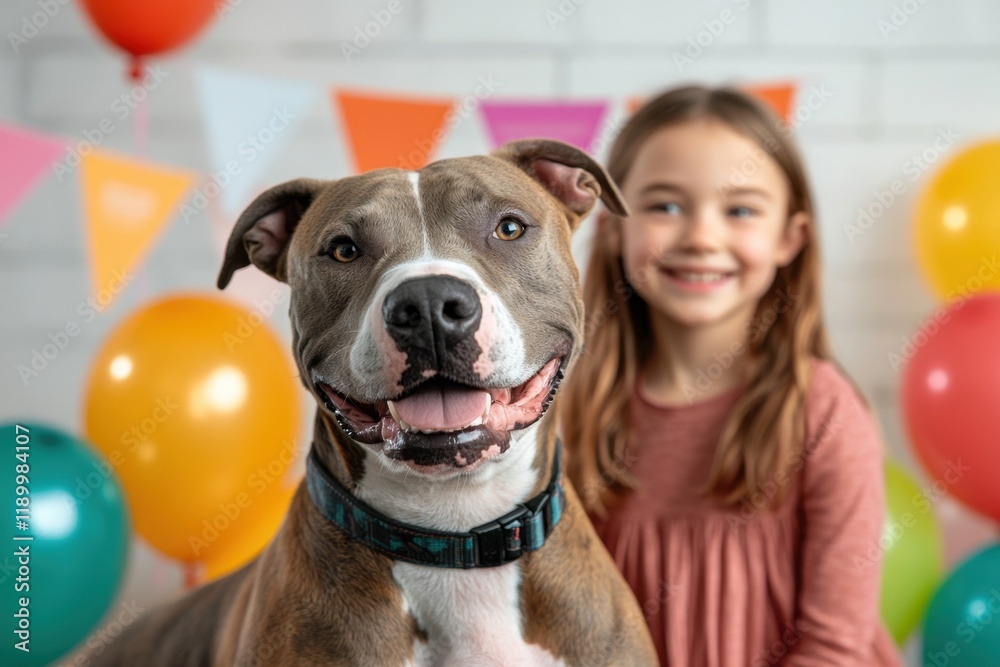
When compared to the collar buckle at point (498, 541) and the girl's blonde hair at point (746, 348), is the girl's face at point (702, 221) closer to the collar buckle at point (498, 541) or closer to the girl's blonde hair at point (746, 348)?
the girl's blonde hair at point (746, 348)


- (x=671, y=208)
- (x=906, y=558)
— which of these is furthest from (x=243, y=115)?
(x=906, y=558)

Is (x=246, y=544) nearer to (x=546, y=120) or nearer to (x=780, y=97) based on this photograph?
(x=546, y=120)

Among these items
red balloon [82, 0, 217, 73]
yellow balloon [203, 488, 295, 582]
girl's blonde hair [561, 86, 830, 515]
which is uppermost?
red balloon [82, 0, 217, 73]

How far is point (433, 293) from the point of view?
138cm

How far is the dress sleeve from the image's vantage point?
7.32 feet

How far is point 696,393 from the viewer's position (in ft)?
8.43

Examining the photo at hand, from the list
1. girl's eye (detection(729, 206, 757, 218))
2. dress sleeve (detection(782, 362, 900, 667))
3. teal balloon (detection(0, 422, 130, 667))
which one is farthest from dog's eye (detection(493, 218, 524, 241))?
teal balloon (detection(0, 422, 130, 667))

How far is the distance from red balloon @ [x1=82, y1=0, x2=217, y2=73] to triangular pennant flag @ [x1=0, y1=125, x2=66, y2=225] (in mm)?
343

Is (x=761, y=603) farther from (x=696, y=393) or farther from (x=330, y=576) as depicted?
(x=330, y=576)

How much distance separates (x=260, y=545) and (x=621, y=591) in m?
1.47

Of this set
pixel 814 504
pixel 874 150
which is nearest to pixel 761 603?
pixel 814 504

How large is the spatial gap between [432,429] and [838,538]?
4.00 feet

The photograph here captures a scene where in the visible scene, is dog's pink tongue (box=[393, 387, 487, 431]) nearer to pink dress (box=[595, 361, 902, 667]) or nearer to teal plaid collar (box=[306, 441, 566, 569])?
teal plaid collar (box=[306, 441, 566, 569])

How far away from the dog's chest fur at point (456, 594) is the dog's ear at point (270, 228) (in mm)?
469
